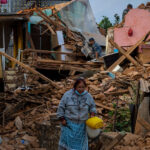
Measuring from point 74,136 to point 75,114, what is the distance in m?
0.36

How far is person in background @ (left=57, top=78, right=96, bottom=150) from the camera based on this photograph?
3.87 meters

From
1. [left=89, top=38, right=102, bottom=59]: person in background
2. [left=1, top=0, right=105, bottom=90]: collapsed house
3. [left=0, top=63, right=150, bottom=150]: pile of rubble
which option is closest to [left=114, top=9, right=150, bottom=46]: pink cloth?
[left=89, top=38, right=102, bottom=59]: person in background

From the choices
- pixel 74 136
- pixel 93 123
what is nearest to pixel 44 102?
pixel 74 136

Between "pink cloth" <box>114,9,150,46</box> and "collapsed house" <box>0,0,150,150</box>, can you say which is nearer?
"collapsed house" <box>0,0,150,150</box>

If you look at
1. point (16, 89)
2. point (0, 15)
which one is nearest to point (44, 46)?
point (0, 15)

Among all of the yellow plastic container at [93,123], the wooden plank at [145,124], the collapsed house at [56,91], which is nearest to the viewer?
the yellow plastic container at [93,123]

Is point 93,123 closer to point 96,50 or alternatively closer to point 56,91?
point 56,91

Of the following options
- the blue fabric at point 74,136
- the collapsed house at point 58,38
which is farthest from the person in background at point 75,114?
the collapsed house at point 58,38

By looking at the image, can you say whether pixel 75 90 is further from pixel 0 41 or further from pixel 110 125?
pixel 0 41

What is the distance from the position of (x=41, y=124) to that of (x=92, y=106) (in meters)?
2.32

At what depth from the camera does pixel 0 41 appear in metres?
13.2

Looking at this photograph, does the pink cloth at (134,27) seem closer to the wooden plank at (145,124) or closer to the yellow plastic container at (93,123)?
the wooden plank at (145,124)

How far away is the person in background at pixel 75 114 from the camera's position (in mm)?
3871

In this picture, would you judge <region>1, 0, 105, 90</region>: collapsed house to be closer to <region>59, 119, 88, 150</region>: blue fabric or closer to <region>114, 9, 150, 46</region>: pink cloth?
<region>114, 9, 150, 46</region>: pink cloth
